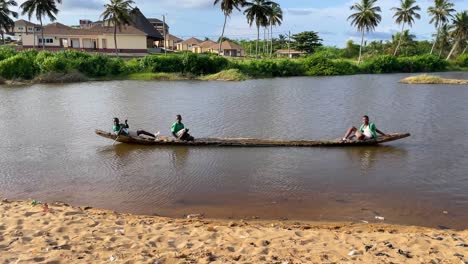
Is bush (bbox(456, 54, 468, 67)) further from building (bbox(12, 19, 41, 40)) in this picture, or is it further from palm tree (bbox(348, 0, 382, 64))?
building (bbox(12, 19, 41, 40))

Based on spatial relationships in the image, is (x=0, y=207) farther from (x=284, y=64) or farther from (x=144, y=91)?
(x=284, y=64)

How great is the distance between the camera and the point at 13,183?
10.9 m

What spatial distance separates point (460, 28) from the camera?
66500 mm

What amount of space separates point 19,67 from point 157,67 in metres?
13.8

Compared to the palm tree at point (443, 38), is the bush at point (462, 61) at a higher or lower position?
lower

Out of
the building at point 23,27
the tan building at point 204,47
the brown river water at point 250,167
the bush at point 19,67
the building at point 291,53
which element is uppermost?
the building at point 23,27

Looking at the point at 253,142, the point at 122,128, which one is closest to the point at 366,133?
the point at 253,142

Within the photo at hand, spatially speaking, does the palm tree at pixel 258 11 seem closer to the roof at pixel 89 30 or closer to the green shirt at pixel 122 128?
the roof at pixel 89 30

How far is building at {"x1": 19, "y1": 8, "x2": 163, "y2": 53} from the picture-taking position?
2276 inches

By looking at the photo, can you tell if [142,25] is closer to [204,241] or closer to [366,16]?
[366,16]

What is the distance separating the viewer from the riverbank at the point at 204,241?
18.5ft

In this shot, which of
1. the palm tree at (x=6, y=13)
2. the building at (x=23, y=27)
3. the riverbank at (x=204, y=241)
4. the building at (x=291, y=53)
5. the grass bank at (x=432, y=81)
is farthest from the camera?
the building at (x=291, y=53)

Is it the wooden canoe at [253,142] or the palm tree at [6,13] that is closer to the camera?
the wooden canoe at [253,142]

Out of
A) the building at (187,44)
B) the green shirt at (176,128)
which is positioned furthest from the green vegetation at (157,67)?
the building at (187,44)
